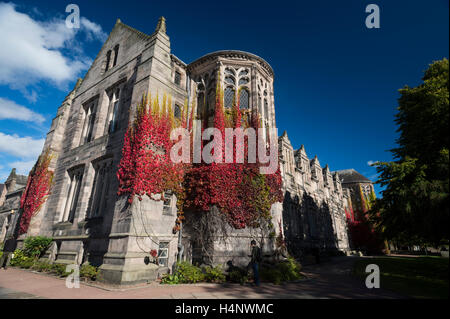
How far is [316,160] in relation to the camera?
108ft

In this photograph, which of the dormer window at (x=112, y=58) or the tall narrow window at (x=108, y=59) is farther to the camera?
the tall narrow window at (x=108, y=59)

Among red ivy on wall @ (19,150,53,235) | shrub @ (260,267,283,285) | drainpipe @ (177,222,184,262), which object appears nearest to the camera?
shrub @ (260,267,283,285)

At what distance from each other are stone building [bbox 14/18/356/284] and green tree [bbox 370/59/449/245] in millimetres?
6673

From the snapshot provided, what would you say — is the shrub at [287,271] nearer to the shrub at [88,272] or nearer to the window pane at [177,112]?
the shrub at [88,272]

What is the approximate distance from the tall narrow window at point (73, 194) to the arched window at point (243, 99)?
1342cm

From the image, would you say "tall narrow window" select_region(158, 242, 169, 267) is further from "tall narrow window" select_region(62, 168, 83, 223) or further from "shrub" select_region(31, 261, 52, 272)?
"tall narrow window" select_region(62, 168, 83, 223)

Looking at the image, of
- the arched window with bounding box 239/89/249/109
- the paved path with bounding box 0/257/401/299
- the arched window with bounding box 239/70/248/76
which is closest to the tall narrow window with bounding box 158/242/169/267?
the paved path with bounding box 0/257/401/299

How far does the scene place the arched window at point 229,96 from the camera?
1694cm

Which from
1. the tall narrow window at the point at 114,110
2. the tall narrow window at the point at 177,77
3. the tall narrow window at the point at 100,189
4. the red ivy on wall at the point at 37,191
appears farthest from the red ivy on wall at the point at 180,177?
the red ivy on wall at the point at 37,191

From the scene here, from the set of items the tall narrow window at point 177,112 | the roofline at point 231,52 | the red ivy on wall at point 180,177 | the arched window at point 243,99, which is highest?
the roofline at point 231,52

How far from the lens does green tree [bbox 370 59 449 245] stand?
9.70 m

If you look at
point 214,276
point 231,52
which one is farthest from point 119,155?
point 231,52

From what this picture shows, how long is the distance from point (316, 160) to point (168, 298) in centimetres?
3067

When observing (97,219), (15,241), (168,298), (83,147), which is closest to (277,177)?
(168,298)
